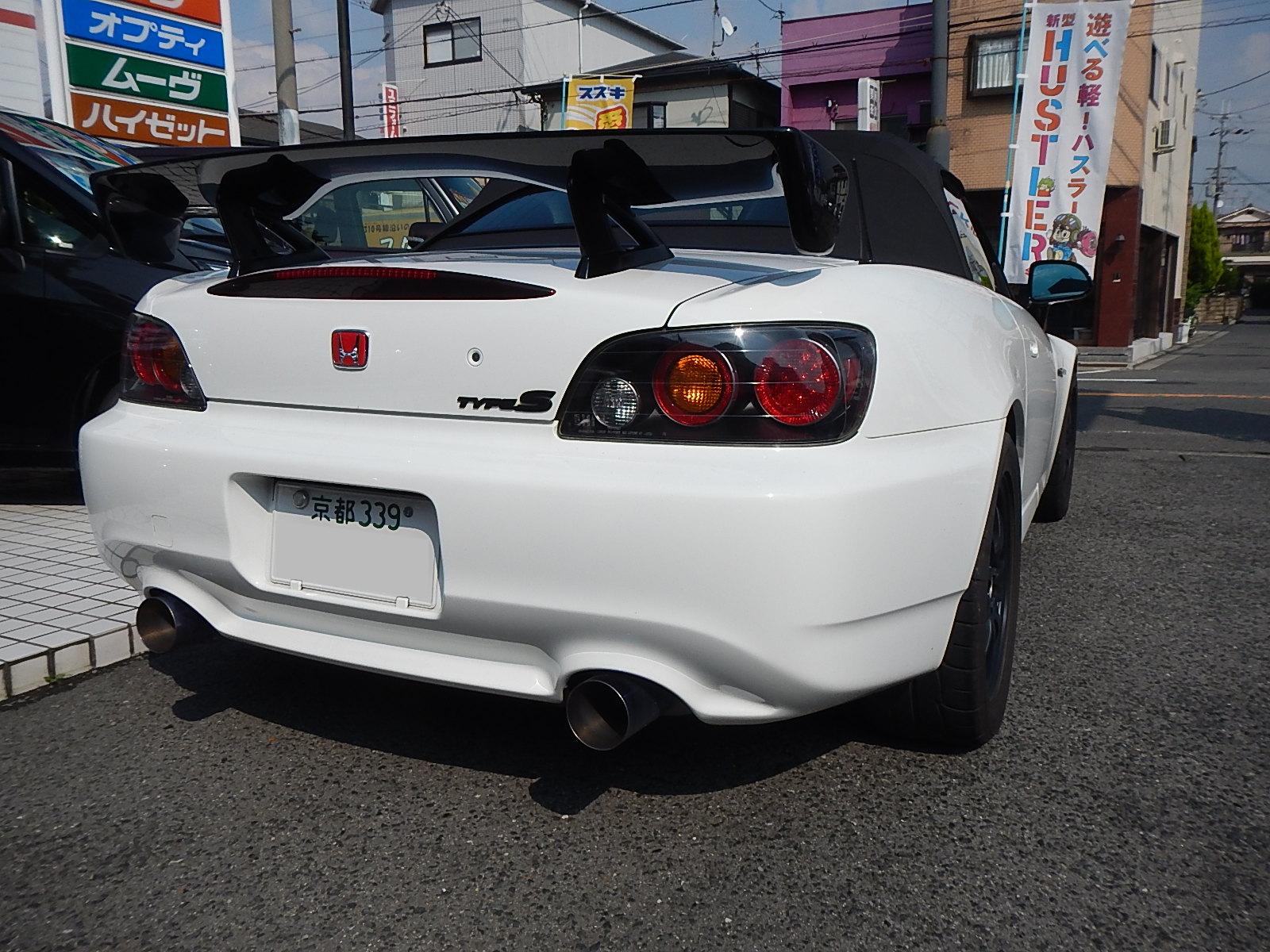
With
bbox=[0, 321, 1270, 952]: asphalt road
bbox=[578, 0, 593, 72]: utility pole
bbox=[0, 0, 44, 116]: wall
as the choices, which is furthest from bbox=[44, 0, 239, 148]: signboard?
bbox=[578, 0, 593, 72]: utility pole

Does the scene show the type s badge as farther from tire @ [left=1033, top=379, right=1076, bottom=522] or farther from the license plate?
tire @ [left=1033, top=379, right=1076, bottom=522]

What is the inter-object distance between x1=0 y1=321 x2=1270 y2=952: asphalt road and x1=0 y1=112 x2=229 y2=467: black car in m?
1.89

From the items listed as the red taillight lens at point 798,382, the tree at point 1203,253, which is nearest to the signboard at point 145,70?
the red taillight lens at point 798,382

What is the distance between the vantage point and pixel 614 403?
1858mm

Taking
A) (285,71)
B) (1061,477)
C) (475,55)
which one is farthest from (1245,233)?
(1061,477)

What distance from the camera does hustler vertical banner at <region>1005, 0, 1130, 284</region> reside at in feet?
47.3

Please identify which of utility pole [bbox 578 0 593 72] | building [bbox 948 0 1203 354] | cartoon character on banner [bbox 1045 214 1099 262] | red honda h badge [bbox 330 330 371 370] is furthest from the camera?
utility pole [bbox 578 0 593 72]

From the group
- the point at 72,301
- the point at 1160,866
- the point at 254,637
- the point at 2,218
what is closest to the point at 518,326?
the point at 254,637

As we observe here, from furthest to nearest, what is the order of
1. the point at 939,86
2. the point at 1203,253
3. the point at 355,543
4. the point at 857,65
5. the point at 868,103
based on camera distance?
the point at 1203,253, the point at 857,65, the point at 868,103, the point at 939,86, the point at 355,543

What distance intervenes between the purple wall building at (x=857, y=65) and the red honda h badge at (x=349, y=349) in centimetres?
2205

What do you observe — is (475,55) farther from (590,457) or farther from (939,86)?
(590,457)

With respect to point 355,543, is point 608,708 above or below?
below

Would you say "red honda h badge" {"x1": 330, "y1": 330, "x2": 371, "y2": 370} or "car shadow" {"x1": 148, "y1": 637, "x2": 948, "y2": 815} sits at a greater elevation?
"red honda h badge" {"x1": 330, "y1": 330, "x2": 371, "y2": 370}

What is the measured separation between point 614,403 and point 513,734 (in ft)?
3.25
